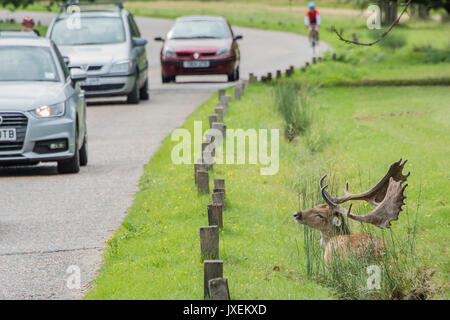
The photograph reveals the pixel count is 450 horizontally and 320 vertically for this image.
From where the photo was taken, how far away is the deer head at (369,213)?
8180 mm

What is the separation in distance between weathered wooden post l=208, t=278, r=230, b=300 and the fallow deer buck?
1.35 m

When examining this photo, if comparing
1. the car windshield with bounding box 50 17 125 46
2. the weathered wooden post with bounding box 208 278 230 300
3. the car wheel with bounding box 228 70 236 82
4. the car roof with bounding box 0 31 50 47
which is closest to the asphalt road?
the weathered wooden post with bounding box 208 278 230 300

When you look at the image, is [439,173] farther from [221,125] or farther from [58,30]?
[58,30]

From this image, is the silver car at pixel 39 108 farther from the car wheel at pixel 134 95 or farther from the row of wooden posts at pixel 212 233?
the car wheel at pixel 134 95

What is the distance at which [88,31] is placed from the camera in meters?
23.9

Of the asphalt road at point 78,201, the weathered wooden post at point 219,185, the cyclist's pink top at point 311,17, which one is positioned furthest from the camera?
the cyclist's pink top at point 311,17

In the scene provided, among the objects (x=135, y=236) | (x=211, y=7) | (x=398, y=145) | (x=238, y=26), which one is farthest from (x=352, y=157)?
(x=211, y=7)

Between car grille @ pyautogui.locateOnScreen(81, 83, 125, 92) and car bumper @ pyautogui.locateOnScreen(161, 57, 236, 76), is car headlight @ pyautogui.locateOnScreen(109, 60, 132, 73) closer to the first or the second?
car grille @ pyautogui.locateOnScreen(81, 83, 125, 92)

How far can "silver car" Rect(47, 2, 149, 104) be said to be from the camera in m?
22.8

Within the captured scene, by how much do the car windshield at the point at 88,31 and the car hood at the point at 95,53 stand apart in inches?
12.7

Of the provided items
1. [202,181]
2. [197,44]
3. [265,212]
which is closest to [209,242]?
[265,212]

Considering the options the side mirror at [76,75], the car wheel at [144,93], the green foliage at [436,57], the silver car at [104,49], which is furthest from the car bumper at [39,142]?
the green foliage at [436,57]

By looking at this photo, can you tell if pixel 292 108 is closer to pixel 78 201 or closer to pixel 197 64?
pixel 78 201

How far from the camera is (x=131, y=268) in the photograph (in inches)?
330
